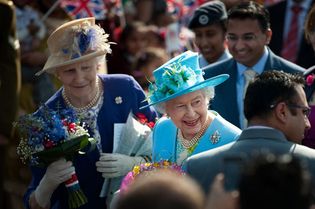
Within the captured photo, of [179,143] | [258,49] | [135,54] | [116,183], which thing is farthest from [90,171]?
[135,54]

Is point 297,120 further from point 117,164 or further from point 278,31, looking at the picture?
point 278,31

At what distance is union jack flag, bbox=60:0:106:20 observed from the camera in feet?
35.4

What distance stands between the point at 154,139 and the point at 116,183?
0.52 meters

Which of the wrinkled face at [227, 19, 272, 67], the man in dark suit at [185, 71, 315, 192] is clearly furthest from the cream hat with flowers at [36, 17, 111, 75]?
the man in dark suit at [185, 71, 315, 192]

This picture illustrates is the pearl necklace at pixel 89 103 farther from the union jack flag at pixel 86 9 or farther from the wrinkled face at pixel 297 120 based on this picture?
the union jack flag at pixel 86 9

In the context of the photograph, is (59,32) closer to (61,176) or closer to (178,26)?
(61,176)

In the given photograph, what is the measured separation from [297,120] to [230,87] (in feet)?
8.57

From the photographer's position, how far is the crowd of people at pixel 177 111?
407 centimetres

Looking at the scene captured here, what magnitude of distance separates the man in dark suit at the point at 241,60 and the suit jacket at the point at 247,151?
8.91 ft

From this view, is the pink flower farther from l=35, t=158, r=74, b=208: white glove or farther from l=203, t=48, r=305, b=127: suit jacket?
l=35, t=158, r=74, b=208: white glove

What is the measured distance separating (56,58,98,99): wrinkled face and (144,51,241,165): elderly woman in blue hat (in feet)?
2.22

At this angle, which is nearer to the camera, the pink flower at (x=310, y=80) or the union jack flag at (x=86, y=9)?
the pink flower at (x=310, y=80)

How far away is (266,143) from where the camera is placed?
5332mm

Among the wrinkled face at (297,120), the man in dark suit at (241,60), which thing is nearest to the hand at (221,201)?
the wrinkled face at (297,120)
